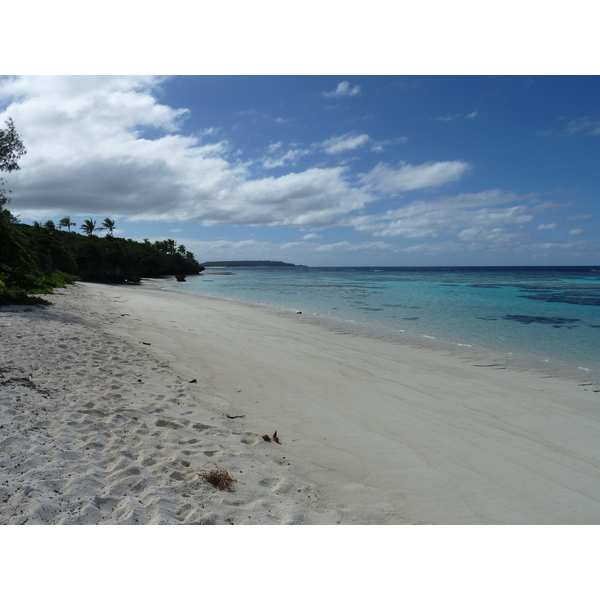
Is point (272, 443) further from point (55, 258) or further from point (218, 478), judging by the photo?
point (55, 258)

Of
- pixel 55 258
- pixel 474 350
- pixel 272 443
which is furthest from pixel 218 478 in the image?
pixel 55 258

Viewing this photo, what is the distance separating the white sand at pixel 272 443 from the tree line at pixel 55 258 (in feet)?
12.4

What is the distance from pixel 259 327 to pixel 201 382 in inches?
349

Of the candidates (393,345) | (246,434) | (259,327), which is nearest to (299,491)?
(246,434)

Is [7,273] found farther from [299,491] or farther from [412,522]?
[412,522]

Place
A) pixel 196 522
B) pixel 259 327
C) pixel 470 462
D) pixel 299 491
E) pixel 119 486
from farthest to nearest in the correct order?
pixel 259 327 < pixel 470 462 < pixel 299 491 < pixel 119 486 < pixel 196 522

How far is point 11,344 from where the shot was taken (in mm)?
7008

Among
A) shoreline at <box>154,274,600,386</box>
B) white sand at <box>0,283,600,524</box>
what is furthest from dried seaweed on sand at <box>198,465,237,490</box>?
shoreline at <box>154,274,600,386</box>

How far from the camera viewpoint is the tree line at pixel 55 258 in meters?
11.8

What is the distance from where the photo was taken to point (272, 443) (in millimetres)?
4902

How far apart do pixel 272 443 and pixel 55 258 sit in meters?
29.3

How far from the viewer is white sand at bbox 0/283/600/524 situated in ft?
11.1

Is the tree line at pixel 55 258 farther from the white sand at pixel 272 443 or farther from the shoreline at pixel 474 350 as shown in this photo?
the shoreline at pixel 474 350

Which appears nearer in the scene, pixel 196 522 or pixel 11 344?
pixel 196 522
